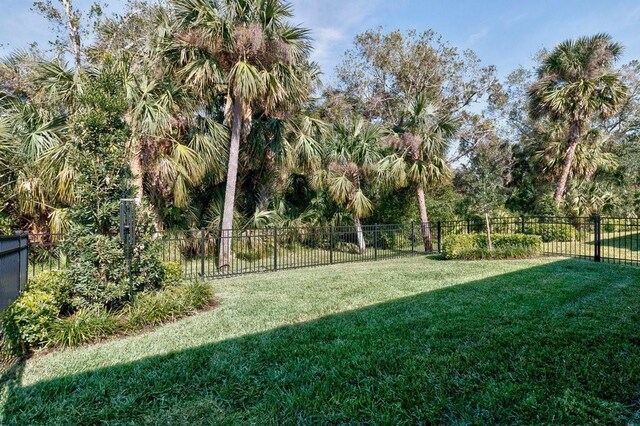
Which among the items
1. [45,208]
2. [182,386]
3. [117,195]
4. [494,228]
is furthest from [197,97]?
[494,228]

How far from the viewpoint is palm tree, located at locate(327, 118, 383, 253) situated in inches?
466

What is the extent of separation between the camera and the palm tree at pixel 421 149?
39.0 ft

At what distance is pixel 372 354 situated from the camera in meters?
3.26

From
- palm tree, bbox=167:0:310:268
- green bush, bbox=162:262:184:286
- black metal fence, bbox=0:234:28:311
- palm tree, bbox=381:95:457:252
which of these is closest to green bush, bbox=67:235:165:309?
black metal fence, bbox=0:234:28:311

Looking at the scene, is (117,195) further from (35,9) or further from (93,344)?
(35,9)

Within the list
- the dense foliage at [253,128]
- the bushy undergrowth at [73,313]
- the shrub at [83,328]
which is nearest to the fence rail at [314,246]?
the dense foliage at [253,128]

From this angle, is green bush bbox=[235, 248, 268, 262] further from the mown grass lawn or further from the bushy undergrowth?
the mown grass lawn

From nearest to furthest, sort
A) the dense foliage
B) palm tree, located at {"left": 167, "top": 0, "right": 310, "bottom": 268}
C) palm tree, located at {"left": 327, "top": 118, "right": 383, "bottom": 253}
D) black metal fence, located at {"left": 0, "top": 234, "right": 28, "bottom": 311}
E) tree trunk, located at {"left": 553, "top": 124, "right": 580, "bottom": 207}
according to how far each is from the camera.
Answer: black metal fence, located at {"left": 0, "top": 234, "right": 28, "bottom": 311}, the dense foliage, palm tree, located at {"left": 167, "top": 0, "right": 310, "bottom": 268}, palm tree, located at {"left": 327, "top": 118, "right": 383, "bottom": 253}, tree trunk, located at {"left": 553, "top": 124, "right": 580, "bottom": 207}

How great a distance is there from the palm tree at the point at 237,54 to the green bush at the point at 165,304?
10.3 ft


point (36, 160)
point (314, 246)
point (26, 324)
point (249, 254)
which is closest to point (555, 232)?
point (314, 246)

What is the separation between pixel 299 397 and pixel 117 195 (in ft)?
12.4

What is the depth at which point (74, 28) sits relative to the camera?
13336mm

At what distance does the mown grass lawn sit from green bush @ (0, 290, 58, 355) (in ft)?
0.72

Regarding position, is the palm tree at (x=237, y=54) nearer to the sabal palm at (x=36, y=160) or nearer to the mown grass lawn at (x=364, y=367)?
the sabal palm at (x=36, y=160)
